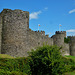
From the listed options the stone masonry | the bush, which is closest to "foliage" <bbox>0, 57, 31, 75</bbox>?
the bush

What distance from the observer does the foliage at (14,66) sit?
12.2 metres

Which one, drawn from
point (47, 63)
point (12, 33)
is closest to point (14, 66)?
point (47, 63)

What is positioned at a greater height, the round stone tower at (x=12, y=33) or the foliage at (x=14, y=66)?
the round stone tower at (x=12, y=33)

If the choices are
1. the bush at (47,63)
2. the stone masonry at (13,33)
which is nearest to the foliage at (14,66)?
the bush at (47,63)

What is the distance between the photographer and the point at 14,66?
13.0 metres

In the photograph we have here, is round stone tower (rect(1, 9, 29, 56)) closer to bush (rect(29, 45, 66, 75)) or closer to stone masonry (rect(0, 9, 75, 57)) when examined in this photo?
stone masonry (rect(0, 9, 75, 57))

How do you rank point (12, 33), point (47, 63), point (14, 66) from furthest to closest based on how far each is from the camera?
point (12, 33) < point (47, 63) < point (14, 66)

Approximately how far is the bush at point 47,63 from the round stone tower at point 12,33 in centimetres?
411

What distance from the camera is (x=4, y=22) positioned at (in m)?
17.6

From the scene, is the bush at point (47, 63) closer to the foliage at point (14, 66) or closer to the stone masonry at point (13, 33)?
the foliage at point (14, 66)

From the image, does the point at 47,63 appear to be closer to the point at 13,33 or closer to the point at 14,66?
the point at 14,66

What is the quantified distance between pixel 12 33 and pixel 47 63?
6199 mm

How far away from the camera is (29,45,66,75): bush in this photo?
13523 millimetres

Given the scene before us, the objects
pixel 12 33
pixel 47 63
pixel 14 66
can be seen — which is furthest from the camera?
pixel 12 33
